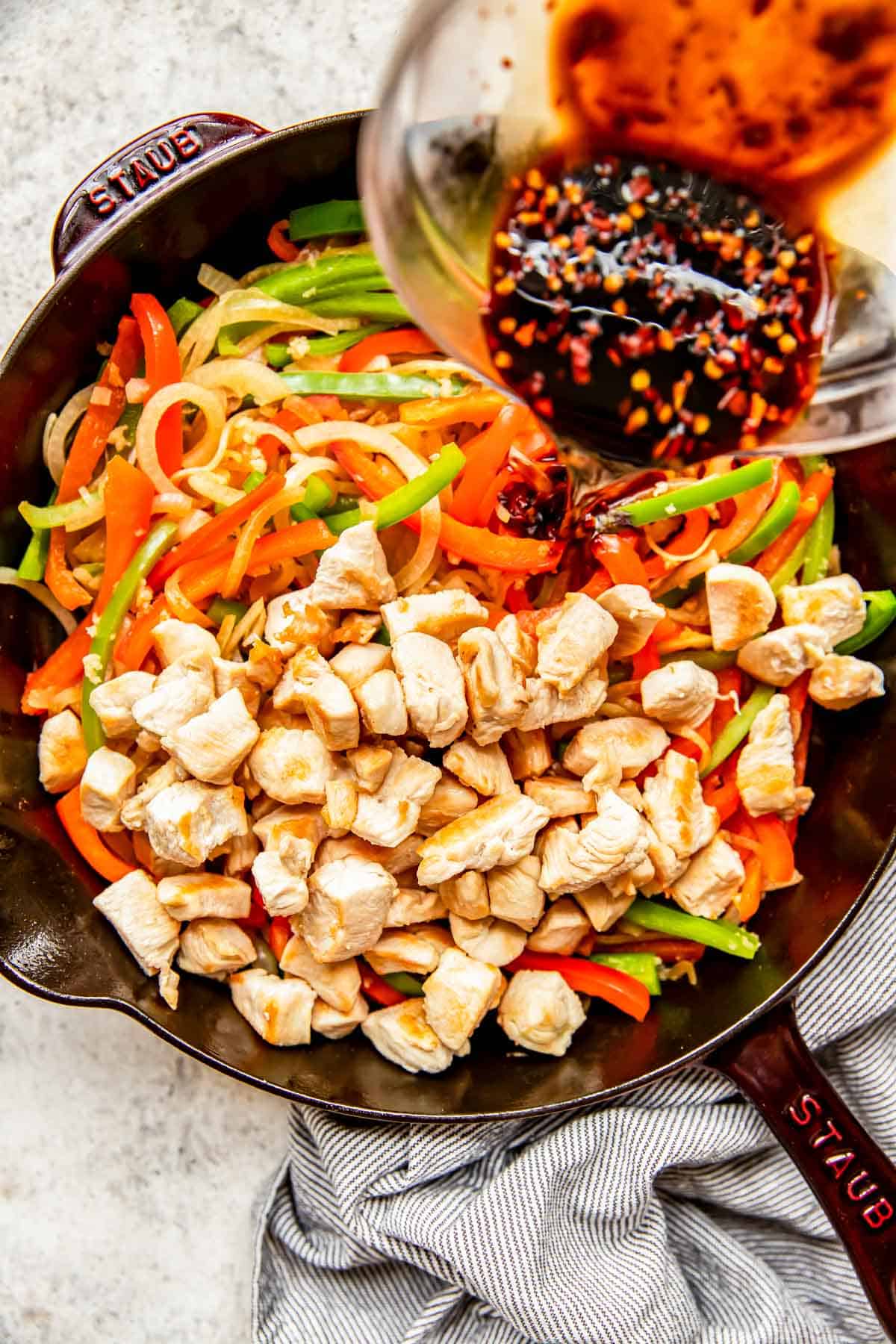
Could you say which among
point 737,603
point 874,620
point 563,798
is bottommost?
point 563,798

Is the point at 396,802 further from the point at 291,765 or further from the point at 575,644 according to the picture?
the point at 575,644

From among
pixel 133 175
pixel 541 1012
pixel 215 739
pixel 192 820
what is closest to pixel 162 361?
pixel 133 175

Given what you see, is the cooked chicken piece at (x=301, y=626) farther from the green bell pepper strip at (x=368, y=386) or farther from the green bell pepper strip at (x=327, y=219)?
the green bell pepper strip at (x=327, y=219)

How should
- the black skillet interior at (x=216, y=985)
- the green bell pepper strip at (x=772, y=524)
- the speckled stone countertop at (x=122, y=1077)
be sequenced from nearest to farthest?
the black skillet interior at (x=216, y=985), the green bell pepper strip at (x=772, y=524), the speckled stone countertop at (x=122, y=1077)

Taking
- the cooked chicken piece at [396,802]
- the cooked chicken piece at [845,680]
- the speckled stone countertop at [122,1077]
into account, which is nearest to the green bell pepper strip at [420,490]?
the cooked chicken piece at [396,802]

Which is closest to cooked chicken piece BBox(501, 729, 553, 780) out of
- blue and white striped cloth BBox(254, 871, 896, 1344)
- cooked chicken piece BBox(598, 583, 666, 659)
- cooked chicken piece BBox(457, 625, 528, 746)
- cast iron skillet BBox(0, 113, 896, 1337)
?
cooked chicken piece BBox(457, 625, 528, 746)

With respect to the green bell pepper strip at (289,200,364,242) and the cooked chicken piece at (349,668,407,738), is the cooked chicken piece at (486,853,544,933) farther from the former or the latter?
the green bell pepper strip at (289,200,364,242)

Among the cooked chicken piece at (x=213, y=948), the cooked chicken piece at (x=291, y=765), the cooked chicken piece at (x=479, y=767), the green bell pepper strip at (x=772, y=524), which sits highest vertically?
the green bell pepper strip at (x=772, y=524)
